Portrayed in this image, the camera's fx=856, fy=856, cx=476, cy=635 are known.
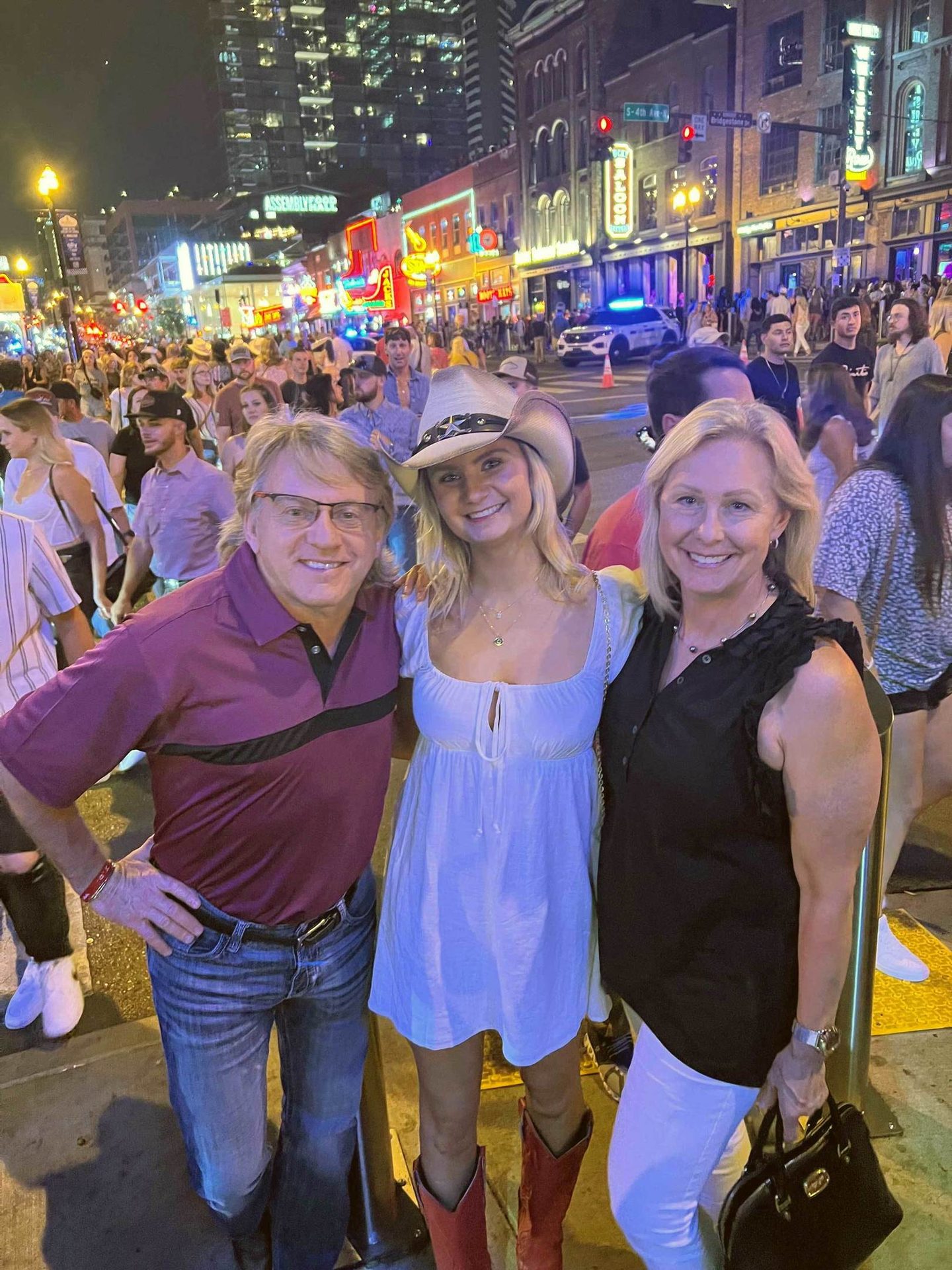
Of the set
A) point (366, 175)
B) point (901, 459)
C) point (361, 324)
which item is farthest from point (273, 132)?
point (901, 459)

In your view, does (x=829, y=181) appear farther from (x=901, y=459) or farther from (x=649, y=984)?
(x=649, y=984)

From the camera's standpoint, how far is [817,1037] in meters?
1.68

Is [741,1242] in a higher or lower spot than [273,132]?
lower

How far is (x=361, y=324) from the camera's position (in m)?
60.6

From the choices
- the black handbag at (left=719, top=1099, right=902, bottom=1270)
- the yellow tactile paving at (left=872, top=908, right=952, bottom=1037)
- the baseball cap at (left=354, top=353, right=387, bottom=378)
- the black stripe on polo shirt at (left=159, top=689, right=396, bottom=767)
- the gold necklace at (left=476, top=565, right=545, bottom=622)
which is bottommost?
the yellow tactile paving at (left=872, top=908, right=952, bottom=1037)

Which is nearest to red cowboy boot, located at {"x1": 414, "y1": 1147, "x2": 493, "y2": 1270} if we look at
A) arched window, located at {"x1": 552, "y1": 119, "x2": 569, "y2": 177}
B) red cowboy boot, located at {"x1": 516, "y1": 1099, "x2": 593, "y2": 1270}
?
red cowboy boot, located at {"x1": 516, "y1": 1099, "x2": 593, "y2": 1270}

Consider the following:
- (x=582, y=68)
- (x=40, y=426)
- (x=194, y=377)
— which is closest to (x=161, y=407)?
(x=40, y=426)

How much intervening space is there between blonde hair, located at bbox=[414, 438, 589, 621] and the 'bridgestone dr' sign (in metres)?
42.2

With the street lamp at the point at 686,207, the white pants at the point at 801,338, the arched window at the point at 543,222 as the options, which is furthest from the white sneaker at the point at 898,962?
the arched window at the point at 543,222

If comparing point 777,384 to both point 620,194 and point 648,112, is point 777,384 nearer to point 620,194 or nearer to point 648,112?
point 648,112

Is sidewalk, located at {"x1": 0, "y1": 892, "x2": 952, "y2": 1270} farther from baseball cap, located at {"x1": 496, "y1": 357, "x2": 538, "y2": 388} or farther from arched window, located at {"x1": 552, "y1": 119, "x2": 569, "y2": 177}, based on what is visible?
arched window, located at {"x1": 552, "y1": 119, "x2": 569, "y2": 177}

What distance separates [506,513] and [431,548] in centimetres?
21

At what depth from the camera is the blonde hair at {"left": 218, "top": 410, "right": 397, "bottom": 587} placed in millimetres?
1744

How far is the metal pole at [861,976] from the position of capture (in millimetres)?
1924
